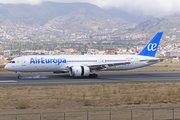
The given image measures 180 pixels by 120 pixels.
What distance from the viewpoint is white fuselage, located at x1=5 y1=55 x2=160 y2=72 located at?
1866 inches

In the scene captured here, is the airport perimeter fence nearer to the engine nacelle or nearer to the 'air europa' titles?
the engine nacelle

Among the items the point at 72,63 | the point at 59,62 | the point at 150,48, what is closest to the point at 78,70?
the point at 72,63

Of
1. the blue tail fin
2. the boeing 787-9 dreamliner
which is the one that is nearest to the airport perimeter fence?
the boeing 787-9 dreamliner

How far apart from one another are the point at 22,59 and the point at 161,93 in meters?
25.0

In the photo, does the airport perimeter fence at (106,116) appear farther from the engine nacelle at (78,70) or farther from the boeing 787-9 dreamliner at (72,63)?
the boeing 787-9 dreamliner at (72,63)

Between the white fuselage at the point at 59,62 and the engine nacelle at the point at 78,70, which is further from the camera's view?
the white fuselage at the point at 59,62

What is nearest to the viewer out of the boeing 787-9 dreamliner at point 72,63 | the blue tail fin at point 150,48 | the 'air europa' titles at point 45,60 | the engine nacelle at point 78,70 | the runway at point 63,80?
the runway at point 63,80

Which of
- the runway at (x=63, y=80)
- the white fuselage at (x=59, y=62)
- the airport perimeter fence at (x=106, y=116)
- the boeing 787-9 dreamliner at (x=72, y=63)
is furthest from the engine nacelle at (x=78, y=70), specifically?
the airport perimeter fence at (x=106, y=116)

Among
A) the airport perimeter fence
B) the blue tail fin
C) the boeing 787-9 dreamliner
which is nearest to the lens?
the airport perimeter fence

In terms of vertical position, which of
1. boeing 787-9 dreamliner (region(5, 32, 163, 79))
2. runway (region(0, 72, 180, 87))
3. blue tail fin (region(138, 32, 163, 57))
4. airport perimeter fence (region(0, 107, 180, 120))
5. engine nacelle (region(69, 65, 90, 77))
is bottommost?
airport perimeter fence (region(0, 107, 180, 120))

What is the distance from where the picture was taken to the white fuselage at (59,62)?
4741 centimetres

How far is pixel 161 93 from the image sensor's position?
108 feet

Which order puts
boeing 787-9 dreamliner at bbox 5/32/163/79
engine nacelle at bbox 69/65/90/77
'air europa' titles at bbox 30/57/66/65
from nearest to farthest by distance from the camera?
engine nacelle at bbox 69/65/90/77 < boeing 787-9 dreamliner at bbox 5/32/163/79 < 'air europa' titles at bbox 30/57/66/65

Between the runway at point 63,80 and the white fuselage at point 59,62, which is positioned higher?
the white fuselage at point 59,62
